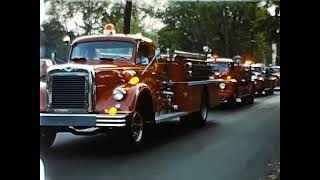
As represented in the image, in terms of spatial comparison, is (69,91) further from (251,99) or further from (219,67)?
(251,99)

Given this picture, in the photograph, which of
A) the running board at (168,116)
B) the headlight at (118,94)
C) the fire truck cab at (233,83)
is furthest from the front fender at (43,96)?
the fire truck cab at (233,83)

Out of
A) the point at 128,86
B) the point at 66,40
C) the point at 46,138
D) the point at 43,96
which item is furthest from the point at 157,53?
the point at 46,138

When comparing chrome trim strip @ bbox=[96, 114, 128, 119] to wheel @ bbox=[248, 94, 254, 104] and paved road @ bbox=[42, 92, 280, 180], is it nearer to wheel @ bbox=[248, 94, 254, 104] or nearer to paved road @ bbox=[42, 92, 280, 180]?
paved road @ bbox=[42, 92, 280, 180]

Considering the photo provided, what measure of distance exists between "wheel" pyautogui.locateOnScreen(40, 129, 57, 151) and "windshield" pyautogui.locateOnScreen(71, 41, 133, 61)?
2.68 feet

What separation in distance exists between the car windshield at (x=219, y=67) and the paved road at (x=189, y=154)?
1.30ft

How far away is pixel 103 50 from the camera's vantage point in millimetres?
4598

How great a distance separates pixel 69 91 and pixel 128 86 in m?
0.56

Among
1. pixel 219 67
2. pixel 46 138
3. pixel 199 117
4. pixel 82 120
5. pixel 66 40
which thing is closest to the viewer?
→ pixel 46 138

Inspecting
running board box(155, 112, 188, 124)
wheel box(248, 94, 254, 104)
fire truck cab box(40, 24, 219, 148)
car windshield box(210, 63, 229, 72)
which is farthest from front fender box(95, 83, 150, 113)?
wheel box(248, 94, 254, 104)
